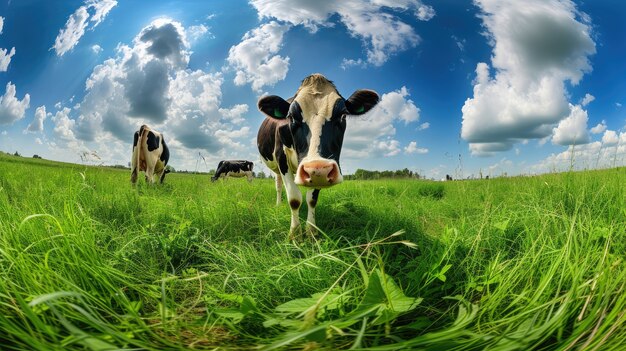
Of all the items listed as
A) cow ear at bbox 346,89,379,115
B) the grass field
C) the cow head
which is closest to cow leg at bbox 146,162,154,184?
the grass field

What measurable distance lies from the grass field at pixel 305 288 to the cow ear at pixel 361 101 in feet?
4.32

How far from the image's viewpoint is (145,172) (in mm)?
12133

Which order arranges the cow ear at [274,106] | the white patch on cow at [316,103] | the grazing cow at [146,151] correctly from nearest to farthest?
the white patch on cow at [316,103] < the cow ear at [274,106] < the grazing cow at [146,151]

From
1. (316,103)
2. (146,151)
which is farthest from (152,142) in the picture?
(316,103)

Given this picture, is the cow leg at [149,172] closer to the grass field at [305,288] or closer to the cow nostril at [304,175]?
the grass field at [305,288]

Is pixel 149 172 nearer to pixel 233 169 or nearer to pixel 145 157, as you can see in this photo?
pixel 145 157

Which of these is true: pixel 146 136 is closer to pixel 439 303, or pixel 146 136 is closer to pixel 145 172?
pixel 145 172

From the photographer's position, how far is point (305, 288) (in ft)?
7.54

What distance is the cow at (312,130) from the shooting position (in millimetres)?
3373

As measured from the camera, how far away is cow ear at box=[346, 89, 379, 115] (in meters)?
4.35

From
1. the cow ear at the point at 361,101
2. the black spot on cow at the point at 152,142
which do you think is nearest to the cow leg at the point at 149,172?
the black spot on cow at the point at 152,142

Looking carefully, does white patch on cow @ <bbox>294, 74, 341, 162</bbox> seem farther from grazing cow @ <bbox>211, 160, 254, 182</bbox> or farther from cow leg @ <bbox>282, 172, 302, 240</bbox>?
grazing cow @ <bbox>211, 160, 254, 182</bbox>

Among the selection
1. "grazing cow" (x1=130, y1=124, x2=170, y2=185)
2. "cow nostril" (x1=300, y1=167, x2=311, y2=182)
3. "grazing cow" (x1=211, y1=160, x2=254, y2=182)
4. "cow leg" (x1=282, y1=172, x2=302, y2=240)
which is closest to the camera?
"cow nostril" (x1=300, y1=167, x2=311, y2=182)

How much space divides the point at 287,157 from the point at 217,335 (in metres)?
3.25
